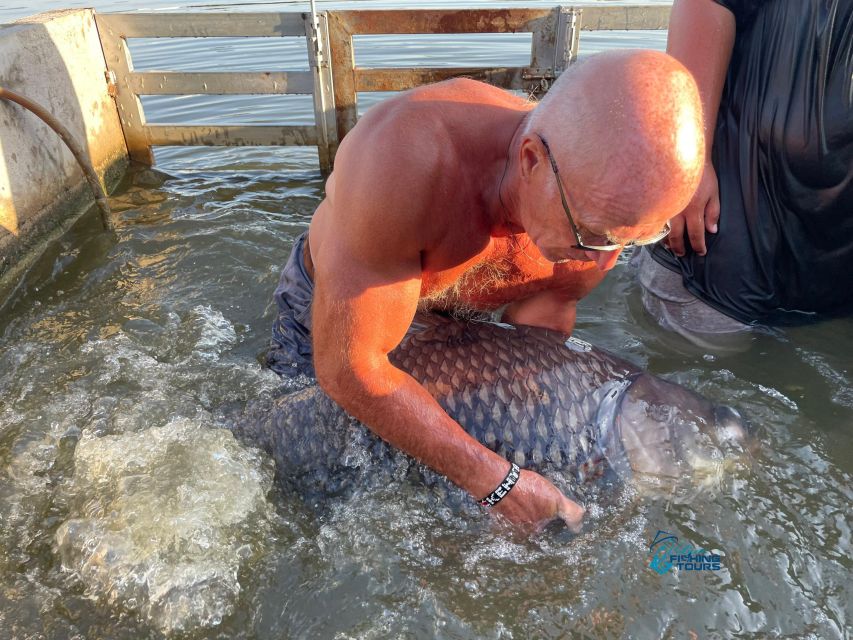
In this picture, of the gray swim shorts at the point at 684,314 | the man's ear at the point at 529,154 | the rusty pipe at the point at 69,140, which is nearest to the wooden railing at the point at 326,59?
the rusty pipe at the point at 69,140

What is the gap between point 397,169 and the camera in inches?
69.6

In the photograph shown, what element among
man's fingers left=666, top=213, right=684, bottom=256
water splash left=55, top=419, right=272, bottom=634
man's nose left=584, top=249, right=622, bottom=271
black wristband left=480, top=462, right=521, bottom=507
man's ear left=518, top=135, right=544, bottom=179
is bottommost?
water splash left=55, top=419, right=272, bottom=634

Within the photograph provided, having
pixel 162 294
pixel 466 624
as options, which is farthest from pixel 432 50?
pixel 466 624

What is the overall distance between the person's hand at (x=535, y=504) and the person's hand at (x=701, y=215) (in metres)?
1.41

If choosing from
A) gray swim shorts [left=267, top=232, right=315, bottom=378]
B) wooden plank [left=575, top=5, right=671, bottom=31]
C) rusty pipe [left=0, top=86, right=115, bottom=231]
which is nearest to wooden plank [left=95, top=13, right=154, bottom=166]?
rusty pipe [left=0, top=86, right=115, bottom=231]

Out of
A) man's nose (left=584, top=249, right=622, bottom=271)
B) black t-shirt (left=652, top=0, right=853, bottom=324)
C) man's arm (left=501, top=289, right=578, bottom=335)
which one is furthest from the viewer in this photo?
man's arm (left=501, top=289, right=578, bottom=335)

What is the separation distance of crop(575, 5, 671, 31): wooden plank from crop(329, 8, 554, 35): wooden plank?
1.01 feet

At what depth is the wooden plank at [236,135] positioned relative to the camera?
5.47 metres

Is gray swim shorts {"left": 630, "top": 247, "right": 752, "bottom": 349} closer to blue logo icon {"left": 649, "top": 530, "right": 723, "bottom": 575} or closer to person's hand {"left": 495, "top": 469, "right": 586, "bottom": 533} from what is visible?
blue logo icon {"left": 649, "top": 530, "right": 723, "bottom": 575}

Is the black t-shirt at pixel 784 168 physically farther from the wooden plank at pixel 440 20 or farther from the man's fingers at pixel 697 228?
the wooden plank at pixel 440 20

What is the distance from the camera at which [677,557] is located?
215cm

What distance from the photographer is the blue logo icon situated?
2.12m

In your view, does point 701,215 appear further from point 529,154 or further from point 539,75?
point 539,75

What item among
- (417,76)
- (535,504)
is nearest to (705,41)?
(535,504)
